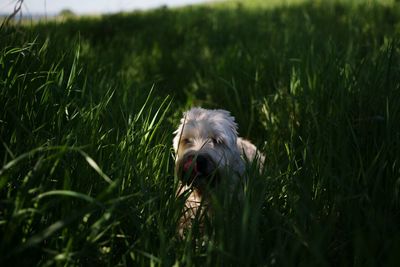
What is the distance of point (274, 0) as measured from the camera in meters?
13.2

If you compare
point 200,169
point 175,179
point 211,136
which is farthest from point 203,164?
point 175,179

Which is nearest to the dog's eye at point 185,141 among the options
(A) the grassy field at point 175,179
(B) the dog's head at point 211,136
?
(B) the dog's head at point 211,136

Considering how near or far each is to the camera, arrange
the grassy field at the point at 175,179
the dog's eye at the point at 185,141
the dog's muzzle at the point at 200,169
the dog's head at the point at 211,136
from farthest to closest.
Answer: the dog's eye at the point at 185,141, the dog's head at the point at 211,136, the dog's muzzle at the point at 200,169, the grassy field at the point at 175,179

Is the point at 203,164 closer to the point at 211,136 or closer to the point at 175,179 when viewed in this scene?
the point at 211,136

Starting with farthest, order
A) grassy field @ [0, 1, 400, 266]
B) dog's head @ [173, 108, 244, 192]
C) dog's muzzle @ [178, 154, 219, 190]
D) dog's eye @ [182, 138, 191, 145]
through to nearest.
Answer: dog's eye @ [182, 138, 191, 145] → dog's head @ [173, 108, 244, 192] → dog's muzzle @ [178, 154, 219, 190] → grassy field @ [0, 1, 400, 266]

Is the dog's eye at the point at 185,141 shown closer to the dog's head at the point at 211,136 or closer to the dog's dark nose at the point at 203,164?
the dog's head at the point at 211,136

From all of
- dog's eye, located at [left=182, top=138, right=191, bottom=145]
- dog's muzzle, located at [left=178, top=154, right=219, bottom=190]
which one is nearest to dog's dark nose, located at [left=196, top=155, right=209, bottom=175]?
dog's muzzle, located at [left=178, top=154, right=219, bottom=190]

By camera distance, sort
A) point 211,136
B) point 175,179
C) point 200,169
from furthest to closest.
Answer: point 211,136
point 200,169
point 175,179

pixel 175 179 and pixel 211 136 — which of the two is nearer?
pixel 175 179

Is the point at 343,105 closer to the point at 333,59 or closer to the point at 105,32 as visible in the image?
the point at 333,59

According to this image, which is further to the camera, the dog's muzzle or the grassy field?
the dog's muzzle

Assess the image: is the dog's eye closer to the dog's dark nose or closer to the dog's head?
the dog's head

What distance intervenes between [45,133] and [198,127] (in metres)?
1.16

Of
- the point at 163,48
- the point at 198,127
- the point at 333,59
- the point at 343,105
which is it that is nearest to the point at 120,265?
the point at 198,127
